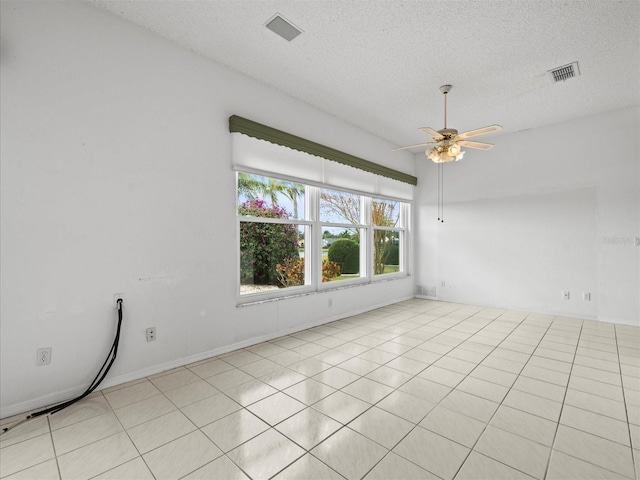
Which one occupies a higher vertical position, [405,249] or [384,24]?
[384,24]

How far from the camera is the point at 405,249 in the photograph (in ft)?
21.1

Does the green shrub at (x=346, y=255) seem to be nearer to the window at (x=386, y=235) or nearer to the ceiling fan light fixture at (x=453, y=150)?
the window at (x=386, y=235)

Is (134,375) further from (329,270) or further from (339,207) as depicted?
(339,207)

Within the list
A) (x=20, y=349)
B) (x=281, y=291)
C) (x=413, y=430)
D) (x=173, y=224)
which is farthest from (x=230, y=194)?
(x=413, y=430)

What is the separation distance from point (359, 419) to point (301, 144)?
125 inches

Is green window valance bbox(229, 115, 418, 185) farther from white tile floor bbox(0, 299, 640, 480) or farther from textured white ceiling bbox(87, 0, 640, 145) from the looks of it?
white tile floor bbox(0, 299, 640, 480)

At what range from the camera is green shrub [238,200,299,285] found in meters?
3.67

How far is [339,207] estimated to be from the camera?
498 cm

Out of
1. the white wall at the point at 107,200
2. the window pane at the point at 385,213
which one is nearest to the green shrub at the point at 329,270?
the window pane at the point at 385,213

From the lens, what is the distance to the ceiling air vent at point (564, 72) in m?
3.36

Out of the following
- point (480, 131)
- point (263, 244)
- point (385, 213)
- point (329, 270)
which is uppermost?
point (480, 131)

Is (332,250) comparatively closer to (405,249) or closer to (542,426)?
(405,249)

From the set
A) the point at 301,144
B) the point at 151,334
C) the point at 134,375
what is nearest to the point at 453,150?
the point at 301,144

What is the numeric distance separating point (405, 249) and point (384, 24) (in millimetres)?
4454
